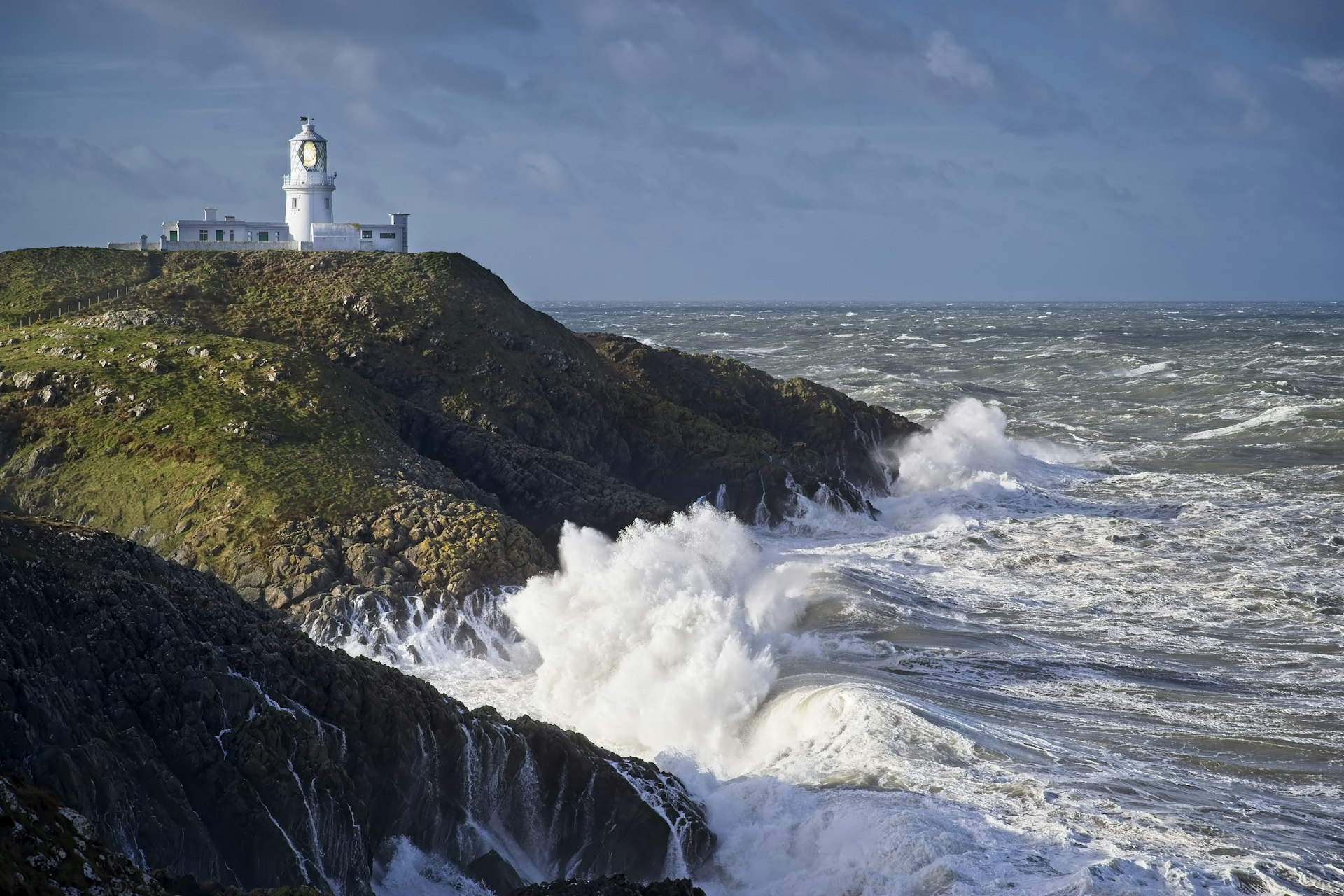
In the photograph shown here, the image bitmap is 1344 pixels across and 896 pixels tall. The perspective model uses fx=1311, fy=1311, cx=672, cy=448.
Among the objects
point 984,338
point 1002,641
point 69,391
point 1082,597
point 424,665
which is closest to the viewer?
point 424,665

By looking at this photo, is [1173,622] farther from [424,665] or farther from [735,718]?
[424,665]

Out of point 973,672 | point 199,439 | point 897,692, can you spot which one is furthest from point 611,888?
point 199,439

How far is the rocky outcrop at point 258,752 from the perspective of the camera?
440 inches

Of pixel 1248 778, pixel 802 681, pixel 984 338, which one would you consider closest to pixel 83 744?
pixel 802 681

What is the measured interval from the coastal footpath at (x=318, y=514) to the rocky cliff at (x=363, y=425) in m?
0.09

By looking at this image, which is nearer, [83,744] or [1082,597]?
[83,744]


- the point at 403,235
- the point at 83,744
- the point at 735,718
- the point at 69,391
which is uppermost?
the point at 403,235

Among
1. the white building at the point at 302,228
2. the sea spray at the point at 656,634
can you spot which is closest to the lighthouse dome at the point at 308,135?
the white building at the point at 302,228

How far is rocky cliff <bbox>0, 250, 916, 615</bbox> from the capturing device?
23.5m

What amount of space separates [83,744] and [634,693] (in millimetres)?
9331

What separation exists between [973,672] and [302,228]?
30.7m

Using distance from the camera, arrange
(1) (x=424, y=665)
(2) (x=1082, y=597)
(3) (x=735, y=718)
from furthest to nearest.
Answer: (2) (x=1082, y=597) → (1) (x=424, y=665) → (3) (x=735, y=718)

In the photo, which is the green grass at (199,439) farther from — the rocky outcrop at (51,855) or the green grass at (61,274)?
the rocky outcrop at (51,855)

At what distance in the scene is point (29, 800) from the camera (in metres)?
8.02
